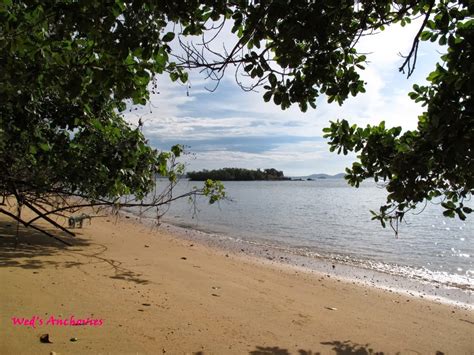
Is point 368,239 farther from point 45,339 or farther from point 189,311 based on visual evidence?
point 45,339

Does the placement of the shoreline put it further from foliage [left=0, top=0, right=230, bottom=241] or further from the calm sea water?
foliage [left=0, top=0, right=230, bottom=241]

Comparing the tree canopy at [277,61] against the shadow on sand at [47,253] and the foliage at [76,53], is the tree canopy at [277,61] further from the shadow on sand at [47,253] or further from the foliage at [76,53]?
the shadow on sand at [47,253]

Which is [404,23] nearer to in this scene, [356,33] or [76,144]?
[356,33]

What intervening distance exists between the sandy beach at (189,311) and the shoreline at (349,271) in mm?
854

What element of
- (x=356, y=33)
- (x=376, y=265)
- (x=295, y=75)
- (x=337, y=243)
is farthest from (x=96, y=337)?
(x=337, y=243)

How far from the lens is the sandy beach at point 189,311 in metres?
3.86

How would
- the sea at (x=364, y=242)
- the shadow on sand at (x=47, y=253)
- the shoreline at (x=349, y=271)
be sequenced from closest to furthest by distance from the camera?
the shadow on sand at (x=47, y=253), the shoreline at (x=349, y=271), the sea at (x=364, y=242)

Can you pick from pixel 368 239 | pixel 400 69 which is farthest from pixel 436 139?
pixel 368 239

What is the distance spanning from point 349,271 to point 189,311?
7157 mm

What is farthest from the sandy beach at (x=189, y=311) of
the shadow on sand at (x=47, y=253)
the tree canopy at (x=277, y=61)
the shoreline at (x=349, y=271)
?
the tree canopy at (x=277, y=61)

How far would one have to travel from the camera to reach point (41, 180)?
6012mm

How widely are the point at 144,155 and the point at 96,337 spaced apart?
13.0 ft

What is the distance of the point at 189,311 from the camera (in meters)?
4.90

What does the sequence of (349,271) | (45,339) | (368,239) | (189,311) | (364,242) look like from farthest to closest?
1. (368,239)
2. (364,242)
3. (349,271)
4. (189,311)
5. (45,339)
